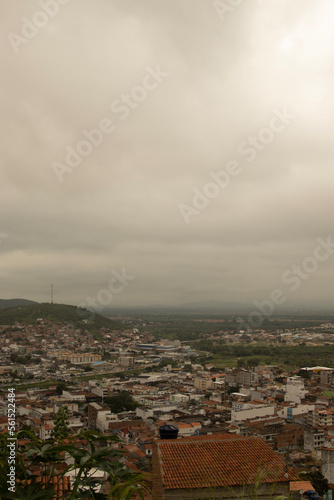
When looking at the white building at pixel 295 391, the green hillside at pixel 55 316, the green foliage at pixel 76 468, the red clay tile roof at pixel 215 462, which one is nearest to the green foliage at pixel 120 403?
the white building at pixel 295 391

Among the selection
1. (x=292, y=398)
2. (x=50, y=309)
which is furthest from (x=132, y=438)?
(x=50, y=309)

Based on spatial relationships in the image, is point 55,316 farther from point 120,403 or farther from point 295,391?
point 295,391

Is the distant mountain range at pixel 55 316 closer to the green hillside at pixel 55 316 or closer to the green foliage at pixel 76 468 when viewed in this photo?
the green hillside at pixel 55 316

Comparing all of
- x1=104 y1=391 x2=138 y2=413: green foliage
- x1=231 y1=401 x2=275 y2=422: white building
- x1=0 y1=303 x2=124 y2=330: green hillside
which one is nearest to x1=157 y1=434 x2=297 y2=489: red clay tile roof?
x1=231 y1=401 x2=275 y2=422: white building

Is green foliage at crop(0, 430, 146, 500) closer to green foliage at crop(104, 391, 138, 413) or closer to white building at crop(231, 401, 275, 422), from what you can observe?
white building at crop(231, 401, 275, 422)

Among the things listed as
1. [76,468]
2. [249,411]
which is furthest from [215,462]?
[249,411]

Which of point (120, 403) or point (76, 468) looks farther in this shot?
point (120, 403)
